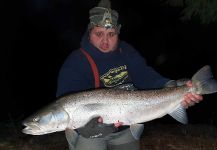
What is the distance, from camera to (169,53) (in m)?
23.1

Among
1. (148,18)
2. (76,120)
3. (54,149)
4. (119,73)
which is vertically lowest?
(54,149)

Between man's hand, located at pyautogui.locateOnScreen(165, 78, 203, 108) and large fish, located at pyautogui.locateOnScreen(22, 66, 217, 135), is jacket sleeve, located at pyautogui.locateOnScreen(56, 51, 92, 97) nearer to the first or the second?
large fish, located at pyautogui.locateOnScreen(22, 66, 217, 135)

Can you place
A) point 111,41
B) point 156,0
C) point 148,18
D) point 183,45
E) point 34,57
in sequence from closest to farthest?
point 111,41 < point 34,57 < point 183,45 < point 148,18 < point 156,0

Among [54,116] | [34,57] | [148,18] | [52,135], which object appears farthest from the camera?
[148,18]

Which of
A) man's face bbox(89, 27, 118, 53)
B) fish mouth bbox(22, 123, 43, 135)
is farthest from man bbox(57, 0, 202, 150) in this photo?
fish mouth bbox(22, 123, 43, 135)

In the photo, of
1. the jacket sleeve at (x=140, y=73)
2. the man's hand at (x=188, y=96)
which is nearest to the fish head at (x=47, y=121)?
the jacket sleeve at (x=140, y=73)

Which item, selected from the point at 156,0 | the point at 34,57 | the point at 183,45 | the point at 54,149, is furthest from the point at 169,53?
the point at 54,149

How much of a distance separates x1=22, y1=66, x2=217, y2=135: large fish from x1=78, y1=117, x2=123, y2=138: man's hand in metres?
0.07

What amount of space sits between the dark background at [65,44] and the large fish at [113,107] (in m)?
6.26

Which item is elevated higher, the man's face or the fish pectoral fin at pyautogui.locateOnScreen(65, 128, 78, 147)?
the man's face

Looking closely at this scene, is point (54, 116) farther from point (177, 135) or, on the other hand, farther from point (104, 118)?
point (177, 135)

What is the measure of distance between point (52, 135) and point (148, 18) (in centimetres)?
2366

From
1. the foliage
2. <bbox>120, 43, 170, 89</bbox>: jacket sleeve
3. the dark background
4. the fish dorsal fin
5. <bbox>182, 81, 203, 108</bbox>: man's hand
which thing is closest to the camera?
the fish dorsal fin

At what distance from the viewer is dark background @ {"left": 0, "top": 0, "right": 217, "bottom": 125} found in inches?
658
